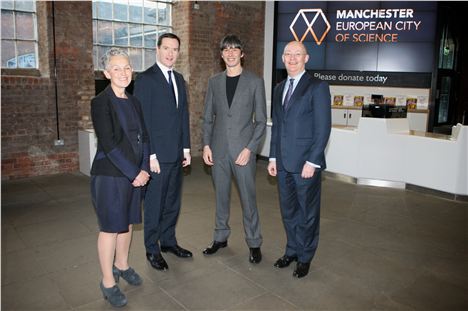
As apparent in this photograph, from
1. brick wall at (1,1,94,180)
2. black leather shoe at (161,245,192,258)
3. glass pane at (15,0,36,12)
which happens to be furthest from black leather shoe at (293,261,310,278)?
glass pane at (15,0,36,12)

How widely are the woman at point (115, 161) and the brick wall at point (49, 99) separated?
4191mm

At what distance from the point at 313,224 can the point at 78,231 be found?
91.1 inches

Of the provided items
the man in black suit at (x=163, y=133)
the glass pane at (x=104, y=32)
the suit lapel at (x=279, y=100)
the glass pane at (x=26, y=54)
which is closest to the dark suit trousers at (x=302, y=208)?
the suit lapel at (x=279, y=100)

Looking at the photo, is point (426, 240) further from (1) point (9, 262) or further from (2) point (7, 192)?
(2) point (7, 192)

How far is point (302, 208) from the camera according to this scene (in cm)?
308

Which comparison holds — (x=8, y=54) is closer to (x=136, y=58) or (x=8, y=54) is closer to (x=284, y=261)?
(x=136, y=58)

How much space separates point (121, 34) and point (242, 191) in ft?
17.3

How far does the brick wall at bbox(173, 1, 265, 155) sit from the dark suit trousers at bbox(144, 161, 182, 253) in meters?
4.91

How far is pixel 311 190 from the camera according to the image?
306 centimetres

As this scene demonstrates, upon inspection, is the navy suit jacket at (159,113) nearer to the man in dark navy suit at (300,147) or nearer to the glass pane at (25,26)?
the man in dark navy suit at (300,147)

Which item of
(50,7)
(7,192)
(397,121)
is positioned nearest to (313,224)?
(397,121)

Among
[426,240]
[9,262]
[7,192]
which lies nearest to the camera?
[9,262]

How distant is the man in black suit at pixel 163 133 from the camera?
9.99 ft

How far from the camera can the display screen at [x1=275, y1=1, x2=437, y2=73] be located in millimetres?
8664
